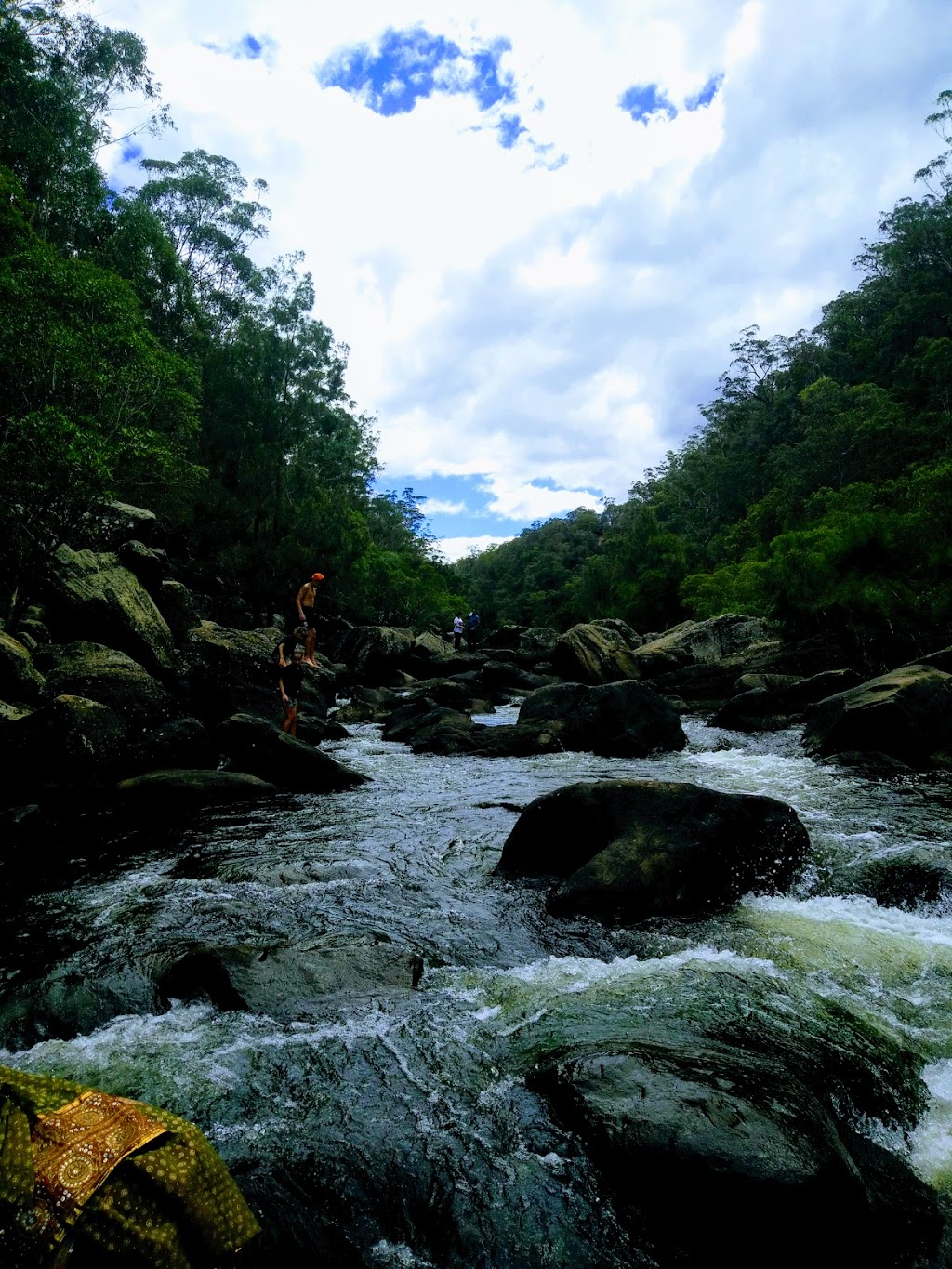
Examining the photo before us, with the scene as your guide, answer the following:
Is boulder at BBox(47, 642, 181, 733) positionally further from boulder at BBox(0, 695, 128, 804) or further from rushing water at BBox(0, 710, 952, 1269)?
rushing water at BBox(0, 710, 952, 1269)

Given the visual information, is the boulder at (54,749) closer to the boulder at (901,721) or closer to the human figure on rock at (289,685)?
the human figure on rock at (289,685)

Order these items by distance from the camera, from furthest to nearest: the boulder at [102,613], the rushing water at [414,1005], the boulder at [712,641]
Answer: the boulder at [712,641] < the boulder at [102,613] < the rushing water at [414,1005]

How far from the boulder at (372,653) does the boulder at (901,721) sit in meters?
19.9

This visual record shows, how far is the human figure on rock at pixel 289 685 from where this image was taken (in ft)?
43.8

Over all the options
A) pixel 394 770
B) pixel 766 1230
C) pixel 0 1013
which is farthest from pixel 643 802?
pixel 394 770

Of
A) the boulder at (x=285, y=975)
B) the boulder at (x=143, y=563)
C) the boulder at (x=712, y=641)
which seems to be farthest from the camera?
the boulder at (x=712, y=641)

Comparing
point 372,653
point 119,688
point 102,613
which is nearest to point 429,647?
point 372,653

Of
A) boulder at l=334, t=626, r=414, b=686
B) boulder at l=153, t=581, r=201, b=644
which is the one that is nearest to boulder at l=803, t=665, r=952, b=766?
boulder at l=153, t=581, r=201, b=644

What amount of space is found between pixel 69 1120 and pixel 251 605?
1353 inches

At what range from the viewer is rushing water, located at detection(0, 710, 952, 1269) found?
276 cm

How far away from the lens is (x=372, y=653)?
2970 cm

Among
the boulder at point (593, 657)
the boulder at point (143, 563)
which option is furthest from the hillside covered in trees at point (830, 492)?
the boulder at point (143, 563)

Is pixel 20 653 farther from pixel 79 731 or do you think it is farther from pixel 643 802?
pixel 643 802

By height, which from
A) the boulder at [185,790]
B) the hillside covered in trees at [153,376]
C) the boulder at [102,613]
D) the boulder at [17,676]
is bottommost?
the boulder at [185,790]
